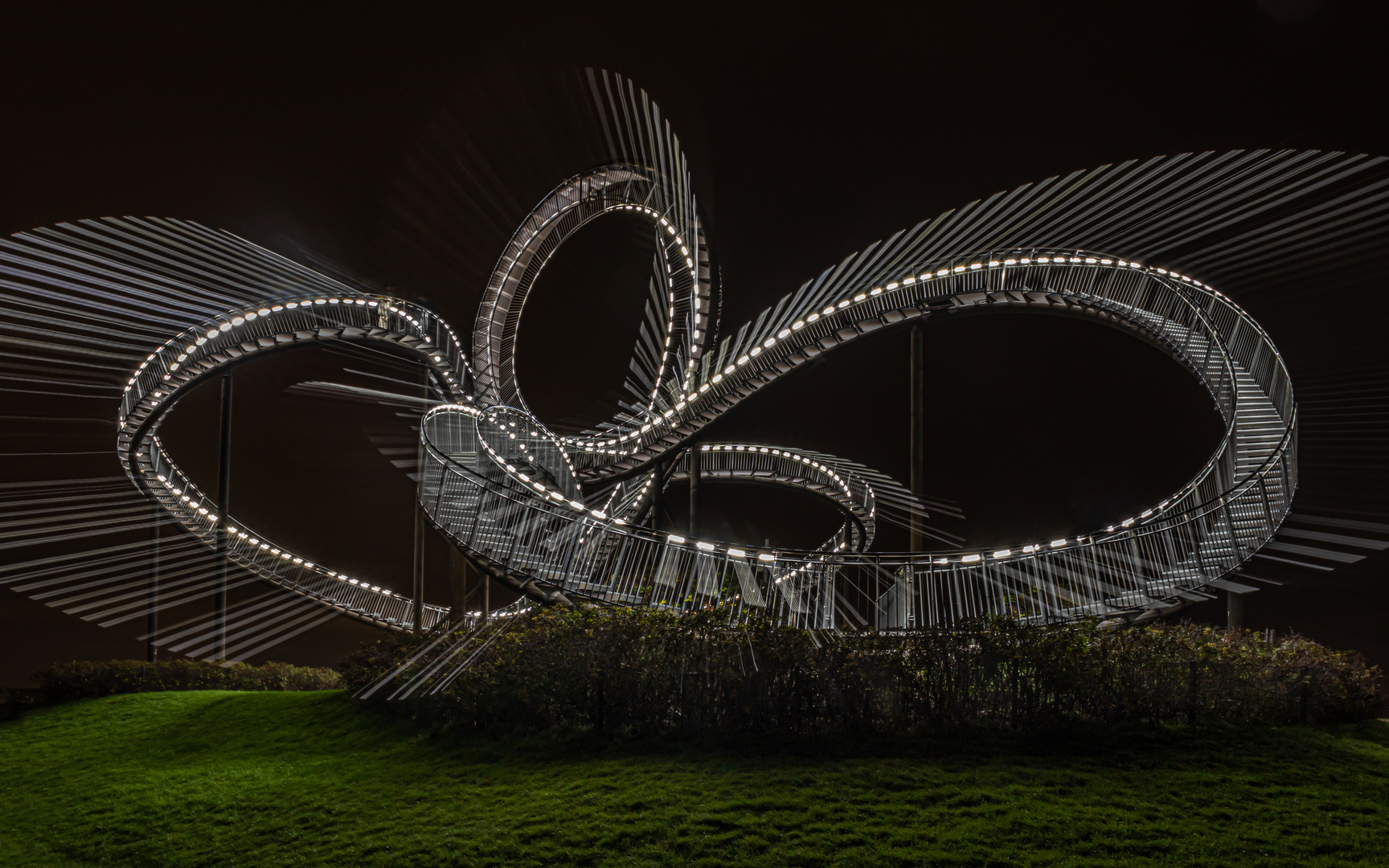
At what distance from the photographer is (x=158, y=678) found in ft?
44.0

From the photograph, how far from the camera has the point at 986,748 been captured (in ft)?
22.7

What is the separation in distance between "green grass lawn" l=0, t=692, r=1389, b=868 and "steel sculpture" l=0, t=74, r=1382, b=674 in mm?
1865

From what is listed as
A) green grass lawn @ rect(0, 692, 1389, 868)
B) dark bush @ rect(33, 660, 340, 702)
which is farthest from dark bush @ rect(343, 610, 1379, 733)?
dark bush @ rect(33, 660, 340, 702)

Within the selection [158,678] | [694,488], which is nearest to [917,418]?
[694,488]

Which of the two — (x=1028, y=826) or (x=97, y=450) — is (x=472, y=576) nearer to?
(x=97, y=450)

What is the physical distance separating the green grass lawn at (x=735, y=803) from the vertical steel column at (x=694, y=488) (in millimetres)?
6506

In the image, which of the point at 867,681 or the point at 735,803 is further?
the point at 867,681

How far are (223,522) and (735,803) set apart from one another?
1453 centimetres

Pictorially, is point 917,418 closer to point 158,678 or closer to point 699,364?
point 699,364

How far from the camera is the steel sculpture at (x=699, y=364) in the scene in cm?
1046

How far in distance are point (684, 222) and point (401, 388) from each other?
31.9ft

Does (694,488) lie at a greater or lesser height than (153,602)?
greater

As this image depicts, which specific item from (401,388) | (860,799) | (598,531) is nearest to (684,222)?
(598,531)

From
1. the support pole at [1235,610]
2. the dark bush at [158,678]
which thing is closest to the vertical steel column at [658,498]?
the dark bush at [158,678]
